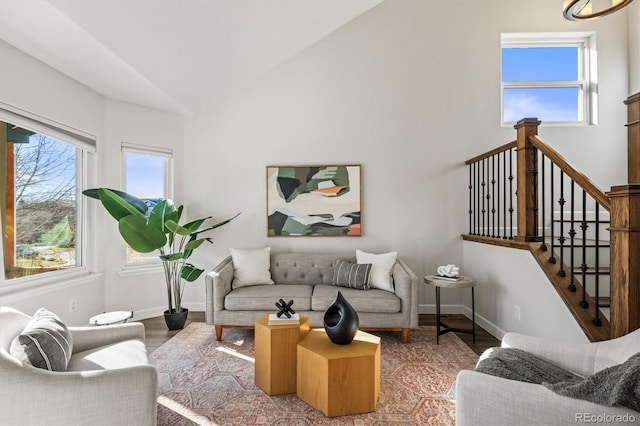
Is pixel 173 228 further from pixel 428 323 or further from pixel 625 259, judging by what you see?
pixel 625 259

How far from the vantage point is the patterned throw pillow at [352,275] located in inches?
135

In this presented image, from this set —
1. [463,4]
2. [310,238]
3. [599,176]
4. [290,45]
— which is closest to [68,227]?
[310,238]

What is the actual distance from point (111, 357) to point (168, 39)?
2422mm

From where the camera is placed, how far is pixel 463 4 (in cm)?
407

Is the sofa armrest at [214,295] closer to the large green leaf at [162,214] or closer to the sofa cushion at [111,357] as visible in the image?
the large green leaf at [162,214]

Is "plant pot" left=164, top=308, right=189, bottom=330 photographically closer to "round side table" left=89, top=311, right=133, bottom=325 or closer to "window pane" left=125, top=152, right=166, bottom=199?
"round side table" left=89, top=311, right=133, bottom=325

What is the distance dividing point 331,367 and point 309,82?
3.40m

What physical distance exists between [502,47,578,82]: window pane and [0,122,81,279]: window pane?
203 inches

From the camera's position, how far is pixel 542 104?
13.6 feet

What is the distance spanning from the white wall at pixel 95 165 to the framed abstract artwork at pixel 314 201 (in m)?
1.25

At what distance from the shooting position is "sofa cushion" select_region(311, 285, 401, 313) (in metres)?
3.13

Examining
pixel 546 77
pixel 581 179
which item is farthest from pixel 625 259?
pixel 546 77

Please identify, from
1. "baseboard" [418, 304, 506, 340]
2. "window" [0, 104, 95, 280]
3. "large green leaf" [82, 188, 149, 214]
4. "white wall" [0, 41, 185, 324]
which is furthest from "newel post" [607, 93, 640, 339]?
"window" [0, 104, 95, 280]

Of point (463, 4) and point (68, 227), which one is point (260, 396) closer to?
point (68, 227)
